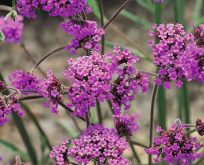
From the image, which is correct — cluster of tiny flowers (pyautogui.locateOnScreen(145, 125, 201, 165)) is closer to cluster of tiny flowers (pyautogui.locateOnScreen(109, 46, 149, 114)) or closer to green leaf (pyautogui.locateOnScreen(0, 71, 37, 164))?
cluster of tiny flowers (pyautogui.locateOnScreen(109, 46, 149, 114))

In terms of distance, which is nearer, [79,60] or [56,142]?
[79,60]

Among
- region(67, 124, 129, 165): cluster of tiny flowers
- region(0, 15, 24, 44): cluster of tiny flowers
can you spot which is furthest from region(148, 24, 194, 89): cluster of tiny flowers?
region(0, 15, 24, 44): cluster of tiny flowers

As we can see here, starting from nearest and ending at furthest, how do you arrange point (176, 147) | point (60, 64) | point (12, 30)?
point (176, 147) → point (12, 30) → point (60, 64)

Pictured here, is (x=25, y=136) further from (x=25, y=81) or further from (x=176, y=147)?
(x=176, y=147)

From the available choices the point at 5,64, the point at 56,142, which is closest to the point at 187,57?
the point at 56,142

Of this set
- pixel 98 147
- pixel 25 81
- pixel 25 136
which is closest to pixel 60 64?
pixel 25 136

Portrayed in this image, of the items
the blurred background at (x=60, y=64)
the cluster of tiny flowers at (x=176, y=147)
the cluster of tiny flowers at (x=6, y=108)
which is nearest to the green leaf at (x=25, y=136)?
the cluster of tiny flowers at (x=6, y=108)

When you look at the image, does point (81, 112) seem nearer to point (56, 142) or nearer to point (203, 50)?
point (203, 50)
